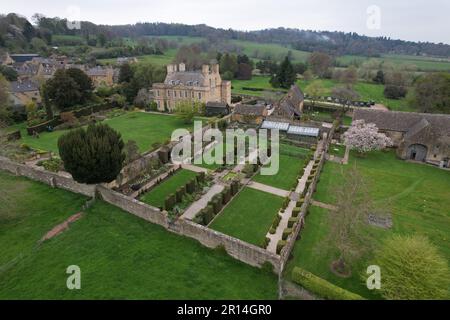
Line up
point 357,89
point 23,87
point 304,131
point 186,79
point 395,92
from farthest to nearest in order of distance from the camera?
point 357,89 < point 395,92 < point 23,87 < point 186,79 < point 304,131

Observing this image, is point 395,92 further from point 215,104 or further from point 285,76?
point 215,104

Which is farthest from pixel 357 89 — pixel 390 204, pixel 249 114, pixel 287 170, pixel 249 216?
pixel 249 216

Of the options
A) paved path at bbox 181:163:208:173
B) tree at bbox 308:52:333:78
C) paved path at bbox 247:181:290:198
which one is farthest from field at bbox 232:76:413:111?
paved path at bbox 247:181:290:198

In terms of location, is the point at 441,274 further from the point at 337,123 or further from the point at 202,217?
the point at 337,123

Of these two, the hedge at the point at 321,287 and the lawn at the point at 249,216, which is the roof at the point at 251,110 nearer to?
the lawn at the point at 249,216

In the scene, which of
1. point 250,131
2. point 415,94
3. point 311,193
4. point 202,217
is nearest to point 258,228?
point 202,217
